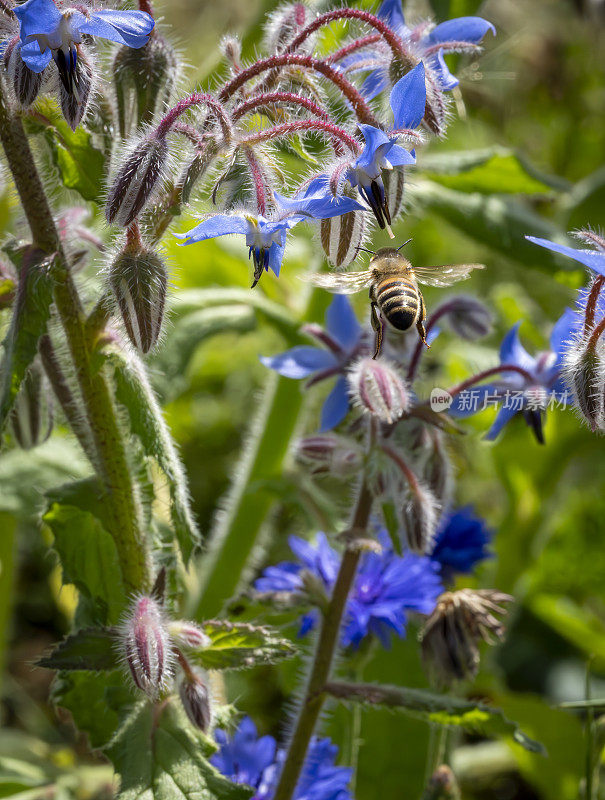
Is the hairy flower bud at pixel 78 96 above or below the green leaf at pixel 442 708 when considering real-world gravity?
above

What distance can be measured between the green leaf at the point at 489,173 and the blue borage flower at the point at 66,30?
747 mm

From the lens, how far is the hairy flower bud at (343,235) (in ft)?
2.35

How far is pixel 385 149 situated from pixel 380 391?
0.74ft

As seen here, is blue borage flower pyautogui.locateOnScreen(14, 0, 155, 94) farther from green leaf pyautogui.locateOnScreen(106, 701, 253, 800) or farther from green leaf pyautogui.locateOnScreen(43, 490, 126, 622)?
green leaf pyautogui.locateOnScreen(106, 701, 253, 800)

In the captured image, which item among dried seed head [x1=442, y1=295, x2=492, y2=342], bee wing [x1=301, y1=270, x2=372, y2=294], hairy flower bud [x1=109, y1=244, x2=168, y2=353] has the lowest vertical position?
dried seed head [x1=442, y1=295, x2=492, y2=342]

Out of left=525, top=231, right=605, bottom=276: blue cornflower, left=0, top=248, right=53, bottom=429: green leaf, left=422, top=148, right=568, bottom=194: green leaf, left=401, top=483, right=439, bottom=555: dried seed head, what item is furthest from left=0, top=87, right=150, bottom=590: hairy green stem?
left=422, top=148, right=568, bottom=194: green leaf

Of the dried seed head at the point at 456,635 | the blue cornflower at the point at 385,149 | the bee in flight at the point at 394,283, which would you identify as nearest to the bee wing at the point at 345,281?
the bee in flight at the point at 394,283

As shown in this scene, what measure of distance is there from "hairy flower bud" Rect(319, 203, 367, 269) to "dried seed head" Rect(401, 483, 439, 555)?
0.80 feet

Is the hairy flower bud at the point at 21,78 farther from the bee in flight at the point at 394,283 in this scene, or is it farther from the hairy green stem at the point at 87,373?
the bee in flight at the point at 394,283

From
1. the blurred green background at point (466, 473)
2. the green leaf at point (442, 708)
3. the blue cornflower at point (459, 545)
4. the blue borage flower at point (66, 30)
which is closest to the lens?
the blue borage flower at point (66, 30)

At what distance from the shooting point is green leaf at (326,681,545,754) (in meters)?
0.85

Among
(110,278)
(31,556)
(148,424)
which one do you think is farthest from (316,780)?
(31,556)

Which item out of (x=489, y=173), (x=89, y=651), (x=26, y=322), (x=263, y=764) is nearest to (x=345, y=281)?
(x=26, y=322)

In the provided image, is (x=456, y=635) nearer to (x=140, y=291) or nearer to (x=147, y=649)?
(x=147, y=649)
